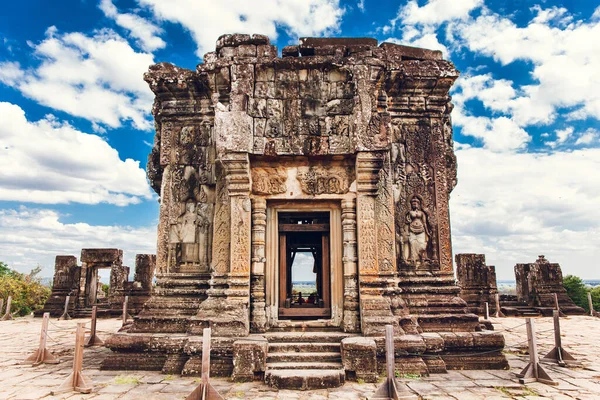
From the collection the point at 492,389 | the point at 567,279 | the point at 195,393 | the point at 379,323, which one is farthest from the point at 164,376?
the point at 567,279

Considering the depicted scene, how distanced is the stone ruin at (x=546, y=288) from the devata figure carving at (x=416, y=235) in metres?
10.9

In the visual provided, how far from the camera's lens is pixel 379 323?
627cm

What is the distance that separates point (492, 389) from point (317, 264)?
607 cm

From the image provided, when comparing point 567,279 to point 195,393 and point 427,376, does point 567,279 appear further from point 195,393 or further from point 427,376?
point 195,393

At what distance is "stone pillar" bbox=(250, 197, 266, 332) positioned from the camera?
6.63 m

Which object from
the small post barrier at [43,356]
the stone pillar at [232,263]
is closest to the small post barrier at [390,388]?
the stone pillar at [232,263]

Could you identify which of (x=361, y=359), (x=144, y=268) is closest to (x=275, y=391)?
(x=361, y=359)

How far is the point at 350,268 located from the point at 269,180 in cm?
197

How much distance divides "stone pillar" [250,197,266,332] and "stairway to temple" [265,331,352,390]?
0.29 meters

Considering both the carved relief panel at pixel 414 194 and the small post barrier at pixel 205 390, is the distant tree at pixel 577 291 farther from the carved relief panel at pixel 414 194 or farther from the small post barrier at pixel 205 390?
the small post barrier at pixel 205 390

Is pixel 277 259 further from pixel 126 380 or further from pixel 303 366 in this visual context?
pixel 126 380

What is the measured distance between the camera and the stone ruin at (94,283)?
16125mm

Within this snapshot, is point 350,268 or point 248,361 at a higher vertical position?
point 350,268

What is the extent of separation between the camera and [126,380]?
5809mm
